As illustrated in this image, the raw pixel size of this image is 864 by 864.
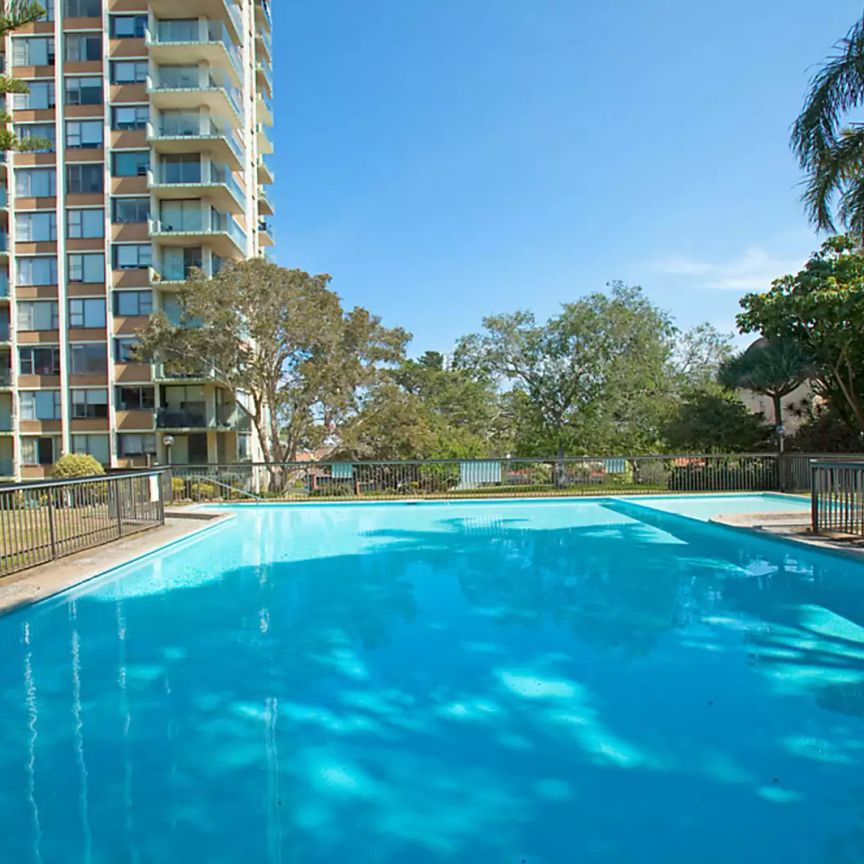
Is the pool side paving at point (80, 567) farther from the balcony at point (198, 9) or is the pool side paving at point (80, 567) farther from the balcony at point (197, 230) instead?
the balcony at point (198, 9)

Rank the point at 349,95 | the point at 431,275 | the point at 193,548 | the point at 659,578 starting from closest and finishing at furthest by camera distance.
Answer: the point at 659,578 → the point at 193,548 → the point at 349,95 → the point at 431,275

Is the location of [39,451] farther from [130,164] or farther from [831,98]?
[831,98]

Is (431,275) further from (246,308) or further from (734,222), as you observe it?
(734,222)

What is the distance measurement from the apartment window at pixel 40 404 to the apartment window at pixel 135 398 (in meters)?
2.77

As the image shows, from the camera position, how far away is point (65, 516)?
28.5 feet

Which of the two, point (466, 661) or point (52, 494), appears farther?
Answer: point (52, 494)

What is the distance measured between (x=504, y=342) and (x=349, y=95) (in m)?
11.2

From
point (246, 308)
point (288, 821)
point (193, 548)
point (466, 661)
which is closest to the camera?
point (288, 821)

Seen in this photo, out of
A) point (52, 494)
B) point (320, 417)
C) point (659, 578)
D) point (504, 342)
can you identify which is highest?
point (504, 342)

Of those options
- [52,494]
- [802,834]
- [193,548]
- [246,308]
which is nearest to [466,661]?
[802,834]

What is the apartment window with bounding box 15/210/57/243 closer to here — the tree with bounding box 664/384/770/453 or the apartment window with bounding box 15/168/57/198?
the apartment window with bounding box 15/168/57/198

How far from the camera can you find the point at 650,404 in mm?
24219

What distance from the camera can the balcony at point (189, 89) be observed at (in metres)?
26.1

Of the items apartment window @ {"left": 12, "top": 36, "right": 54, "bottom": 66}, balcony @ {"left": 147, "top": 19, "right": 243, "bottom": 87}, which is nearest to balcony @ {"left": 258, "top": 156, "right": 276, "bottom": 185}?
balcony @ {"left": 147, "top": 19, "right": 243, "bottom": 87}
